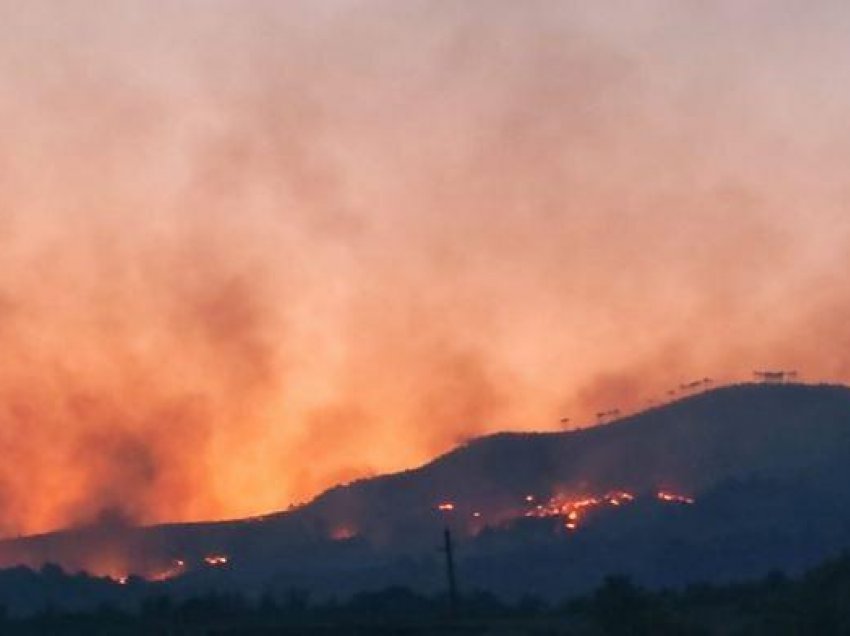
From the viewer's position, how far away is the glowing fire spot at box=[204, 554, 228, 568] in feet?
500

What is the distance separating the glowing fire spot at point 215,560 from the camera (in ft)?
500

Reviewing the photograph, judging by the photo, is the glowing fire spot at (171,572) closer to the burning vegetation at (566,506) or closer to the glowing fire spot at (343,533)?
the glowing fire spot at (343,533)

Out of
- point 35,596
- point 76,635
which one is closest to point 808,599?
point 76,635

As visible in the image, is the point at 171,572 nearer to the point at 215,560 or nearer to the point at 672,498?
the point at 215,560

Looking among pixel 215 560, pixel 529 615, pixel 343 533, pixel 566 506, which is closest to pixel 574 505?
pixel 566 506

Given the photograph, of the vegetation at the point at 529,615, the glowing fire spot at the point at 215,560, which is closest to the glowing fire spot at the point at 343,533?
the glowing fire spot at the point at 215,560

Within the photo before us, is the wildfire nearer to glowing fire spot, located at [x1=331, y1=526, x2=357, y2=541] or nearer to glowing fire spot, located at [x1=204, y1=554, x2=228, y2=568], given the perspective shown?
glowing fire spot, located at [x1=331, y1=526, x2=357, y2=541]

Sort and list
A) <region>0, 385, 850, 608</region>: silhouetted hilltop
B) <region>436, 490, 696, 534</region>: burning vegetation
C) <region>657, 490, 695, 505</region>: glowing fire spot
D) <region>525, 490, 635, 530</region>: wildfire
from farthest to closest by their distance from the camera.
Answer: <region>525, 490, 635, 530</region>: wildfire < <region>436, 490, 696, 534</region>: burning vegetation < <region>657, 490, 695, 505</region>: glowing fire spot < <region>0, 385, 850, 608</region>: silhouetted hilltop

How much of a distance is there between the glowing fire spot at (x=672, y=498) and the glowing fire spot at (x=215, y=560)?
35141 mm

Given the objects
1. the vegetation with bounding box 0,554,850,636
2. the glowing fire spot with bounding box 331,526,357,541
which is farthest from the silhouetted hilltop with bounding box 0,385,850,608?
the vegetation with bounding box 0,554,850,636

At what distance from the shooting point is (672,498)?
162 m

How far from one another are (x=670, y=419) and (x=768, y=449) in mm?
16000

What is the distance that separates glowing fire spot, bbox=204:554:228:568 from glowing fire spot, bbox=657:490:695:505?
35.1 metres

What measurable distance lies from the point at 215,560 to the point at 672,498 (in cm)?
3680
